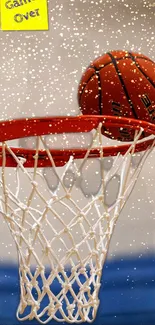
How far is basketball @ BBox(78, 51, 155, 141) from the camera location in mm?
1309

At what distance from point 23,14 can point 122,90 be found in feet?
2.59

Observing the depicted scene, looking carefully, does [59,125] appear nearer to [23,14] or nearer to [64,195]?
[64,195]

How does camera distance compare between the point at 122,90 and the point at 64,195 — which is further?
the point at 64,195

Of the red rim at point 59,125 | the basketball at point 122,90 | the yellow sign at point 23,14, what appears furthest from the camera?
the yellow sign at point 23,14

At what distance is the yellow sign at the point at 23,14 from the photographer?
6.47 ft

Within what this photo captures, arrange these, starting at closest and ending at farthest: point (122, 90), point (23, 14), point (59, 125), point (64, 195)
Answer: point (59, 125) → point (122, 90) → point (64, 195) → point (23, 14)

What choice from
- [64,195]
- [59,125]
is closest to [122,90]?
[59,125]

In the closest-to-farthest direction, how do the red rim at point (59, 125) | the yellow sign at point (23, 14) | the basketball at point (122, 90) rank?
the red rim at point (59, 125) < the basketball at point (122, 90) < the yellow sign at point (23, 14)

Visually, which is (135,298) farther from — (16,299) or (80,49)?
(80,49)

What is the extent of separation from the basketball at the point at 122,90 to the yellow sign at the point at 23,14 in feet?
2.31

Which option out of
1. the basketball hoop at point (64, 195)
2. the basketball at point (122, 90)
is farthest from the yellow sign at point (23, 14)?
the basketball at point (122, 90)

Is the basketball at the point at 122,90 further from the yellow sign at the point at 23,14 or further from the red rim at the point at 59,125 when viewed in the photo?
the yellow sign at the point at 23,14

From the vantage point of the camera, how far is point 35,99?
1978 millimetres

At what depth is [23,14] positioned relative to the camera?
77.7 inches
